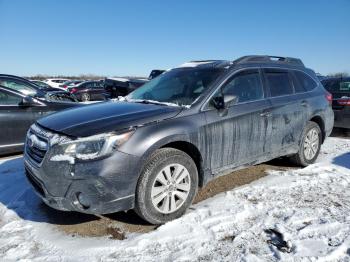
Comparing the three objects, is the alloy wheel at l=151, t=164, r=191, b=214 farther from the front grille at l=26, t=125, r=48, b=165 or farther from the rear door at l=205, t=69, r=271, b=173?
the front grille at l=26, t=125, r=48, b=165

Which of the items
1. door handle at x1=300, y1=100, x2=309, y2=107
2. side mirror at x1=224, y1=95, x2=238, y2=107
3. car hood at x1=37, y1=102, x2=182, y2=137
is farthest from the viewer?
door handle at x1=300, y1=100, x2=309, y2=107

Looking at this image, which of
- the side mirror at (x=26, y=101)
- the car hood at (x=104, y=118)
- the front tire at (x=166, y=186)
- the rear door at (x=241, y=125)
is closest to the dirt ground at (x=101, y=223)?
the front tire at (x=166, y=186)

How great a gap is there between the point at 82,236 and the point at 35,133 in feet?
3.95

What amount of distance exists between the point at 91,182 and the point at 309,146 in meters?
3.80

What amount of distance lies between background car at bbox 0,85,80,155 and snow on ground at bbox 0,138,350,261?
1.81 m

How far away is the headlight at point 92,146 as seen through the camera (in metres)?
3.10

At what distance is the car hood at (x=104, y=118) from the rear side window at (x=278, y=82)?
1.74 m

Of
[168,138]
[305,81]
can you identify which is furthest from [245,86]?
[305,81]

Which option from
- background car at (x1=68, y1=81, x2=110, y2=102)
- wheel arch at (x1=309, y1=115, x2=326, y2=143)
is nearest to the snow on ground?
wheel arch at (x1=309, y1=115, x2=326, y2=143)

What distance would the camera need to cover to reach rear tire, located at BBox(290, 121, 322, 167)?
17.6 ft

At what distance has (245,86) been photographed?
14.6ft

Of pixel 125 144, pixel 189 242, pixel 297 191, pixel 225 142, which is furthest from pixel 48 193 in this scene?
pixel 297 191

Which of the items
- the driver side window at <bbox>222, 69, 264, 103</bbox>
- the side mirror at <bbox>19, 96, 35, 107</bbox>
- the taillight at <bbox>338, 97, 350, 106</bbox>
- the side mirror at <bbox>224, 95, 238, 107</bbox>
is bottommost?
the taillight at <bbox>338, 97, 350, 106</bbox>

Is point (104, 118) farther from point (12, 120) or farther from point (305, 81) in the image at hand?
point (305, 81)
